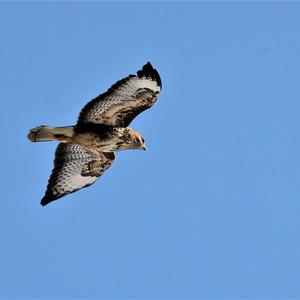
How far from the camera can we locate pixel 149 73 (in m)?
12.7

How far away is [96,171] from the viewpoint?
1445 centimetres

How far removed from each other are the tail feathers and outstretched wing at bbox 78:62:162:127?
0.24 meters

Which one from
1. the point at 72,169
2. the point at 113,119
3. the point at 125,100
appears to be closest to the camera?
the point at 125,100

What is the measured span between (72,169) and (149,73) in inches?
103

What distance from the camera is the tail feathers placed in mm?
12953

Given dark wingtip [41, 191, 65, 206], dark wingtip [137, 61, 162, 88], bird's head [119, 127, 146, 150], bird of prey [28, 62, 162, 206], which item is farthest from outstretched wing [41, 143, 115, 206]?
dark wingtip [137, 61, 162, 88]

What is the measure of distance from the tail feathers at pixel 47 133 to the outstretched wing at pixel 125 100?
24 cm

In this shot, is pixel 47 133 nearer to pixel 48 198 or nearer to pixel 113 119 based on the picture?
pixel 113 119

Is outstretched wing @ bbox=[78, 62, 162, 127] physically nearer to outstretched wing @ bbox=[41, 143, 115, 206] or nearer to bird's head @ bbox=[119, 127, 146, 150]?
bird's head @ bbox=[119, 127, 146, 150]

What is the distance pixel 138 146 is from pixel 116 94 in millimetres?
902

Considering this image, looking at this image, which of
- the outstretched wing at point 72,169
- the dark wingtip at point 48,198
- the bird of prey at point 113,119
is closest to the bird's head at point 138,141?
the bird of prey at point 113,119

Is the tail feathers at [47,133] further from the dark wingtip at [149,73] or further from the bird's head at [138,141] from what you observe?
the dark wingtip at [149,73]

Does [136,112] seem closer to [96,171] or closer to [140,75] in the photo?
[140,75]

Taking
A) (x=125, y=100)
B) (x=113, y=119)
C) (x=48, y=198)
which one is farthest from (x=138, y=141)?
(x=48, y=198)
